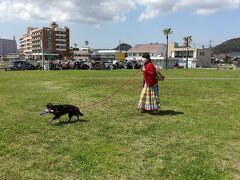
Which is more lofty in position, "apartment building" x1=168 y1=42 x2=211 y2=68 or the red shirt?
"apartment building" x1=168 y1=42 x2=211 y2=68

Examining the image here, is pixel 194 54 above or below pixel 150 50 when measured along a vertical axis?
below

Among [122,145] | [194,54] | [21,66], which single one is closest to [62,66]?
[21,66]

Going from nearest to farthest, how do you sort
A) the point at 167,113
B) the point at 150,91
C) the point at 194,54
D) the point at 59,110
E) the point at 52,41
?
the point at 59,110 → the point at 150,91 → the point at 167,113 → the point at 194,54 → the point at 52,41

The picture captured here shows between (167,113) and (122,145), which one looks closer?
(122,145)

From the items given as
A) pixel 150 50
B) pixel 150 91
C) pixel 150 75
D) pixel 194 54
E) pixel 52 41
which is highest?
pixel 52 41

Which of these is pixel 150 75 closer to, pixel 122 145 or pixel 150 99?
pixel 150 99

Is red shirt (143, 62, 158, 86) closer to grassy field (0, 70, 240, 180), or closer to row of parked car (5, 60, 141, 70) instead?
grassy field (0, 70, 240, 180)

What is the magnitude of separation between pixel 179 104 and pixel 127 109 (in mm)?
2561

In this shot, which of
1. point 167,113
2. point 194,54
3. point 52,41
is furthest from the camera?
point 52,41

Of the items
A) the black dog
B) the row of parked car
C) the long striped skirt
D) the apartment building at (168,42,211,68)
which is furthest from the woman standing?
the apartment building at (168,42,211,68)

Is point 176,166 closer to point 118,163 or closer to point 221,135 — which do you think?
point 118,163

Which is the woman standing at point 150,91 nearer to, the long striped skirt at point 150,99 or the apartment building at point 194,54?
the long striped skirt at point 150,99

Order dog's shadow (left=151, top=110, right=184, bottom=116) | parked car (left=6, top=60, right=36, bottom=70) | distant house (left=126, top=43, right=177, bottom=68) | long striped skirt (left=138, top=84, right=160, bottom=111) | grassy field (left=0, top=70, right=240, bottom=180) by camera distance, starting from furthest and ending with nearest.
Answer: distant house (left=126, top=43, right=177, bottom=68) < parked car (left=6, top=60, right=36, bottom=70) < dog's shadow (left=151, top=110, right=184, bottom=116) < long striped skirt (left=138, top=84, right=160, bottom=111) < grassy field (left=0, top=70, right=240, bottom=180)

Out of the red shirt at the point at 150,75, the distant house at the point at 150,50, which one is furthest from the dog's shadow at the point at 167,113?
the distant house at the point at 150,50
